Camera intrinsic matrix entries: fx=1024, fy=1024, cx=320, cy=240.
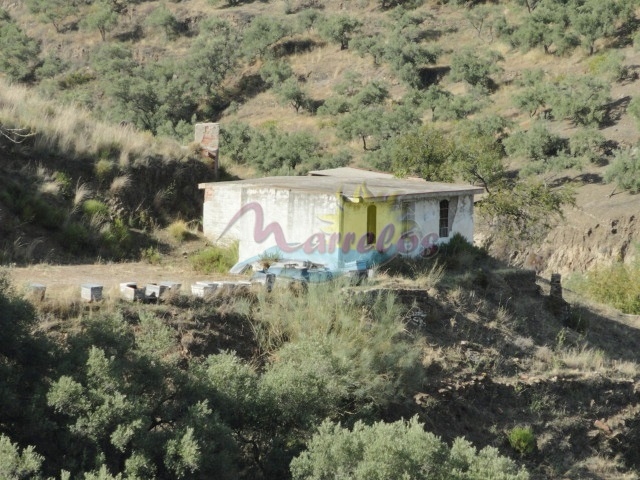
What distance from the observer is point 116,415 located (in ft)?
38.0

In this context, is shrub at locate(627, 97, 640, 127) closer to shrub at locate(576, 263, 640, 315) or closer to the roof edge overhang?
shrub at locate(576, 263, 640, 315)

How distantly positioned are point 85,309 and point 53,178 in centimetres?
726

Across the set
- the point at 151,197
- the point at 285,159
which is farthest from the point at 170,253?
the point at 285,159

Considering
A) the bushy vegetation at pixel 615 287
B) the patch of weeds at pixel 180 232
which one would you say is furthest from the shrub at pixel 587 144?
the patch of weeds at pixel 180 232

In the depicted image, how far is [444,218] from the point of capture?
21812mm

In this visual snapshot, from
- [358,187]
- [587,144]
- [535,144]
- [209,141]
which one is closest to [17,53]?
[535,144]

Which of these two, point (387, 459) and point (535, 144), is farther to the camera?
point (535, 144)

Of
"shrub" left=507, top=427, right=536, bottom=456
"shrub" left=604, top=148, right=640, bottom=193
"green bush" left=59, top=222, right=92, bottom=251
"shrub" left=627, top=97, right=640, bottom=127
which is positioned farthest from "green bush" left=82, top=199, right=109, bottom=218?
"shrub" left=627, top=97, right=640, bottom=127

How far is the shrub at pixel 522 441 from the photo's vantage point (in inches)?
647

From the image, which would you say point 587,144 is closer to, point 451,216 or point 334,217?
point 451,216

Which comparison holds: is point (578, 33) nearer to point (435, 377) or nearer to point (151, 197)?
point (151, 197)

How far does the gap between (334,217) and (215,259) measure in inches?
114

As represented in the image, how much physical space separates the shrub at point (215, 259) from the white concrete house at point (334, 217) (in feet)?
0.90

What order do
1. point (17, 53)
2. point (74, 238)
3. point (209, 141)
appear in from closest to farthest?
point (74, 238) → point (209, 141) → point (17, 53)
